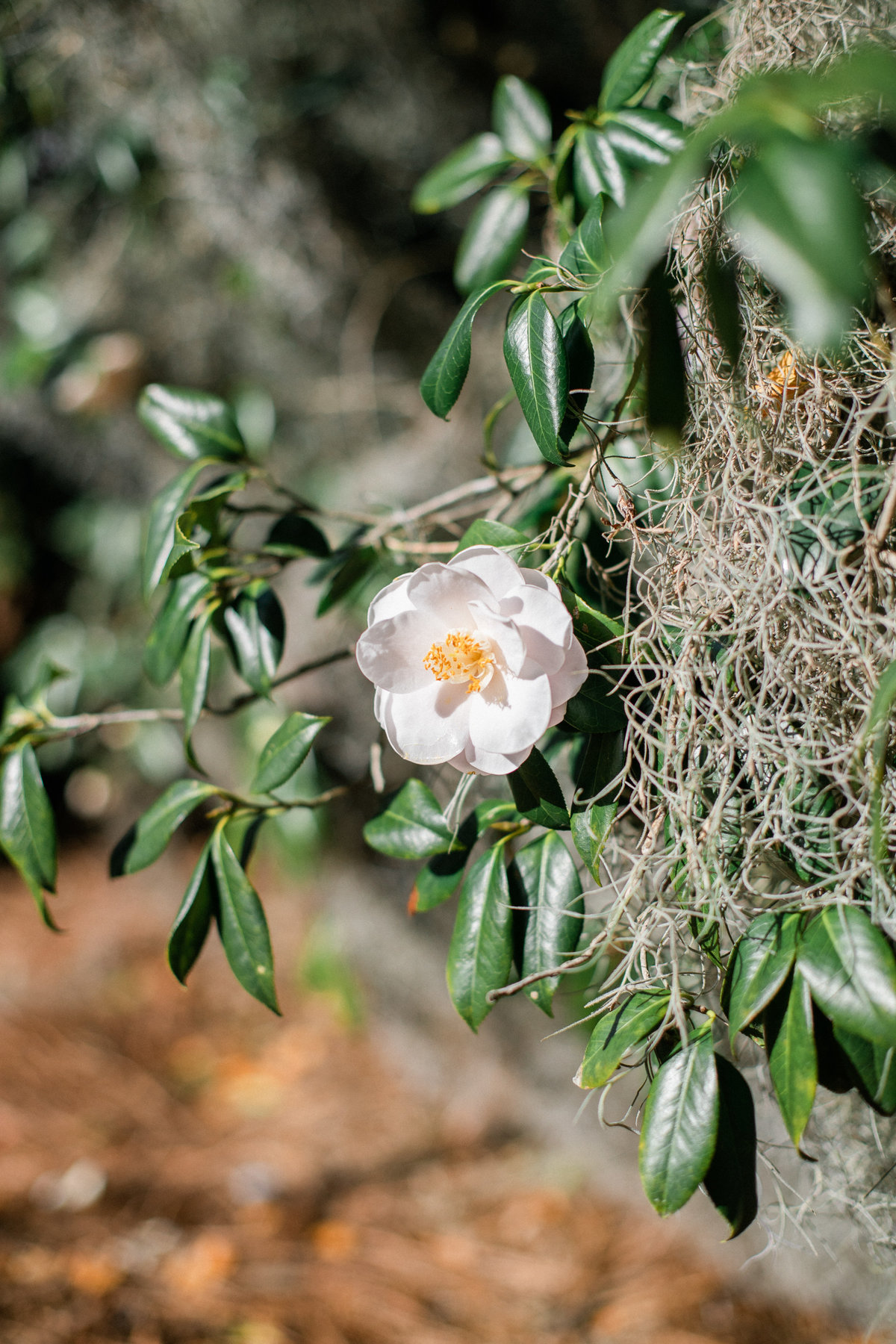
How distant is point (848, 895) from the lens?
449mm

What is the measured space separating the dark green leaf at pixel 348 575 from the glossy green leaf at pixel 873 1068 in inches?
20.1

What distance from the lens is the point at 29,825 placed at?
26.6 inches

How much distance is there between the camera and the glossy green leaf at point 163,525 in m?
0.65

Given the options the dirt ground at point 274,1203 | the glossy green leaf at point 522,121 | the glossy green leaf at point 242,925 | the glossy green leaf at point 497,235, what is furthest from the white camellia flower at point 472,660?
the dirt ground at point 274,1203

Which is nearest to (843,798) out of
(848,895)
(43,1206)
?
(848,895)

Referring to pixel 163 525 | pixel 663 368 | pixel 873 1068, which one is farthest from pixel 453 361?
pixel 873 1068

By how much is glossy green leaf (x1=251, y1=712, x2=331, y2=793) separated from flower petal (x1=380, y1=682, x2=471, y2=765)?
116 millimetres

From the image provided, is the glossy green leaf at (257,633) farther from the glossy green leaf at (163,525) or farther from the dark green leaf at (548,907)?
the dark green leaf at (548,907)

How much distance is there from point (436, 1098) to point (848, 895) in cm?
129

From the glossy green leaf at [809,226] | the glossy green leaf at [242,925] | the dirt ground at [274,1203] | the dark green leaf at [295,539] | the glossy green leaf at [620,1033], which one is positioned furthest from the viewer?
the dirt ground at [274,1203]

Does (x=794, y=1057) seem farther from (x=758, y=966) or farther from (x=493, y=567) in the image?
(x=493, y=567)

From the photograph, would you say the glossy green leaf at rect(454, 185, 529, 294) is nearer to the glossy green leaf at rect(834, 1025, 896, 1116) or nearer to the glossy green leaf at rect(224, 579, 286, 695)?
the glossy green leaf at rect(224, 579, 286, 695)

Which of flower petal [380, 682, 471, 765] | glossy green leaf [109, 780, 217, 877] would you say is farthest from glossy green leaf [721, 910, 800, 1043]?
glossy green leaf [109, 780, 217, 877]

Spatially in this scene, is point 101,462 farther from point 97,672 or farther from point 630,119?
point 630,119
